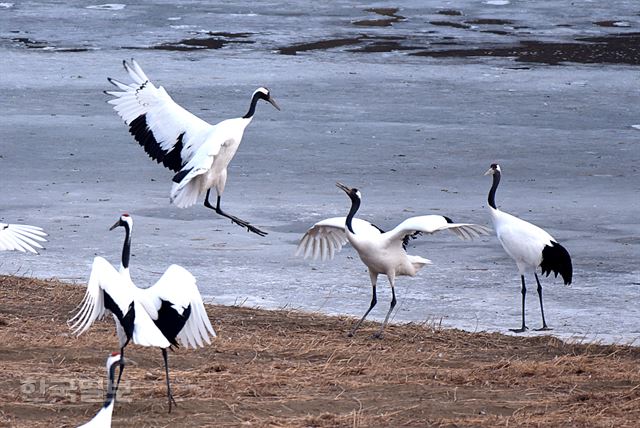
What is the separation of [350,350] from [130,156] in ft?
19.8

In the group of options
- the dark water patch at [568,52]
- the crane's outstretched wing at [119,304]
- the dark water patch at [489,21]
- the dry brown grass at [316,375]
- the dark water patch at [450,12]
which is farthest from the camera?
the dark water patch at [450,12]

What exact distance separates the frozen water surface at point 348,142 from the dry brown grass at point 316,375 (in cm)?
59

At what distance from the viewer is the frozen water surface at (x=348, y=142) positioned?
8906 millimetres

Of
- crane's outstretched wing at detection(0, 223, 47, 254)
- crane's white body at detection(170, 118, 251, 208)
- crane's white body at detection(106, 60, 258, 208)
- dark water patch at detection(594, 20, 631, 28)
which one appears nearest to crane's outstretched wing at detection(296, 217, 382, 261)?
crane's white body at detection(170, 118, 251, 208)

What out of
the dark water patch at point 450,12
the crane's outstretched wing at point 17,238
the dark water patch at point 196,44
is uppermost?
the crane's outstretched wing at point 17,238

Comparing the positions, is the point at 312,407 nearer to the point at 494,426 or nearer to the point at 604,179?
the point at 494,426

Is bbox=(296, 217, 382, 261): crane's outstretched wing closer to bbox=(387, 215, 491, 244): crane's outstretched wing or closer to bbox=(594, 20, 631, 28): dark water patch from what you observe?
bbox=(387, 215, 491, 244): crane's outstretched wing

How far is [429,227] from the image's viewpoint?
7555mm

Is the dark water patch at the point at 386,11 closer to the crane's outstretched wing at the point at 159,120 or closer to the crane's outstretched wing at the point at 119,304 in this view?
the crane's outstretched wing at the point at 159,120

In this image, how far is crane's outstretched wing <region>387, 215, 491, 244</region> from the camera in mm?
7578

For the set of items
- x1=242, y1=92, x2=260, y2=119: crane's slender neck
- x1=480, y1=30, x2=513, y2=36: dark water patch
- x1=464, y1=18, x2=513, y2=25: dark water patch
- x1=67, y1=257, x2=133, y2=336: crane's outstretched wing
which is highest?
x1=67, y1=257, x2=133, y2=336: crane's outstretched wing

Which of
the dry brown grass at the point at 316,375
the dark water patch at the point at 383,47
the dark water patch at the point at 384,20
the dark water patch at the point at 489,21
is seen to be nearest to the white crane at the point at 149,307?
the dry brown grass at the point at 316,375

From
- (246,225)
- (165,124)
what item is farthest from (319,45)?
(246,225)

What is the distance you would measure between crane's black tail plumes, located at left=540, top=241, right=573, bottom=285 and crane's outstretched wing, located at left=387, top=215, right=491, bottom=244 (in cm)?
49
